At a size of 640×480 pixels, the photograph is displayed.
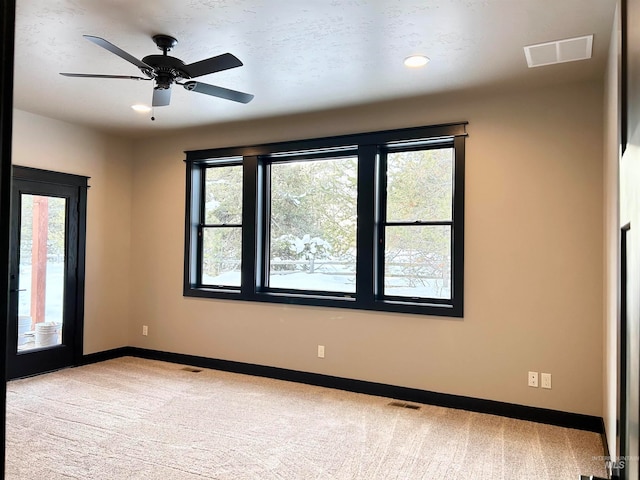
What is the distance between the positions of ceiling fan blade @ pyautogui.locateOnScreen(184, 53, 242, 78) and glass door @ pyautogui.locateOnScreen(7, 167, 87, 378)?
2.80m

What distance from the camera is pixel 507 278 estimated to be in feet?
12.6

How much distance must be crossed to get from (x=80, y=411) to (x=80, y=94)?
8.90ft

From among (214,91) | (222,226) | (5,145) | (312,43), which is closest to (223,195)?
(222,226)

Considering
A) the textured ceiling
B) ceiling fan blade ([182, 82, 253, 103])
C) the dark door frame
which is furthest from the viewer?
ceiling fan blade ([182, 82, 253, 103])

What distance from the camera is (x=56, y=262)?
5043 mm

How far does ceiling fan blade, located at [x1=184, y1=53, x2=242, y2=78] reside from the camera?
8.76 ft

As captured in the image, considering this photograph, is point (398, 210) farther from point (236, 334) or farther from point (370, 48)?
point (236, 334)

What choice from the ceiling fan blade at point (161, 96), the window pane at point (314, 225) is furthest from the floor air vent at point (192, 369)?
the ceiling fan blade at point (161, 96)

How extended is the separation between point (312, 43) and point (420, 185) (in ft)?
5.76

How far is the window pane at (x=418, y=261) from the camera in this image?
4.17 meters

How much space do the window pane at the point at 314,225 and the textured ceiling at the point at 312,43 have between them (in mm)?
791

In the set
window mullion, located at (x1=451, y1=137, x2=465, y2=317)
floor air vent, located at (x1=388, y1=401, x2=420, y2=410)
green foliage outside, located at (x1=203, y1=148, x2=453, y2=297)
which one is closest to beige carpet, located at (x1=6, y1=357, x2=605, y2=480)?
floor air vent, located at (x1=388, y1=401, x2=420, y2=410)

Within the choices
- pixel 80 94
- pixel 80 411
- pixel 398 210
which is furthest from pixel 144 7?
pixel 80 411

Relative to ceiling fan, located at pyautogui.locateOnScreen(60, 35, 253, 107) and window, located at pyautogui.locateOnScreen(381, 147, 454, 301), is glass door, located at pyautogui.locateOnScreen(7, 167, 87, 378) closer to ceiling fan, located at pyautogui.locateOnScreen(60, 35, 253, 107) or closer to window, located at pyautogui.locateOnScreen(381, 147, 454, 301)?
ceiling fan, located at pyautogui.locateOnScreen(60, 35, 253, 107)
